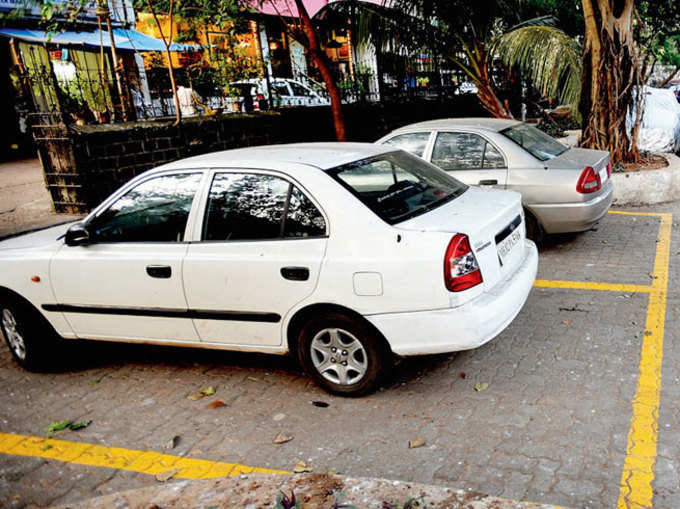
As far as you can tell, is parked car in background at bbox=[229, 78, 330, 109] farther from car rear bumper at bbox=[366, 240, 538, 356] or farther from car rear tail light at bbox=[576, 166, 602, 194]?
car rear bumper at bbox=[366, 240, 538, 356]

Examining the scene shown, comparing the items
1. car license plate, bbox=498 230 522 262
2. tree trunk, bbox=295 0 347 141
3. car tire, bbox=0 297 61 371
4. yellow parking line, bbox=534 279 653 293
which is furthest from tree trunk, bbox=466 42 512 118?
car tire, bbox=0 297 61 371

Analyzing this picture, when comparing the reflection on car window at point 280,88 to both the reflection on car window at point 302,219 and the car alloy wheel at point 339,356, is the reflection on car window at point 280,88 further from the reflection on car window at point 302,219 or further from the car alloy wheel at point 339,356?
the car alloy wheel at point 339,356

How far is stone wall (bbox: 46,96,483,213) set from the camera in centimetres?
891

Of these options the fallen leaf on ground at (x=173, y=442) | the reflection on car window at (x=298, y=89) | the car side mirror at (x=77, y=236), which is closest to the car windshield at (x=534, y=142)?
the car side mirror at (x=77, y=236)

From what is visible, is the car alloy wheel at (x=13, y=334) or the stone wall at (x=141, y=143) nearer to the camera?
the car alloy wheel at (x=13, y=334)

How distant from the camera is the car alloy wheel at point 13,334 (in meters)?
4.70

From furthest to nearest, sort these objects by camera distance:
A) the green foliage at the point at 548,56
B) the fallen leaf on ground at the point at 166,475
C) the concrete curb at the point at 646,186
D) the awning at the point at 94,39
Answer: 1. the awning at the point at 94,39
2. the green foliage at the point at 548,56
3. the concrete curb at the point at 646,186
4. the fallen leaf on ground at the point at 166,475

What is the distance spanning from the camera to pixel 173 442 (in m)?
3.62

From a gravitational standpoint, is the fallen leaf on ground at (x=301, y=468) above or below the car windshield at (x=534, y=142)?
below

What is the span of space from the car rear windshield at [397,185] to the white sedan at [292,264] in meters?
0.01

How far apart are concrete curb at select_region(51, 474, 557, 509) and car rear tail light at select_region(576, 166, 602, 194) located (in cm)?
438

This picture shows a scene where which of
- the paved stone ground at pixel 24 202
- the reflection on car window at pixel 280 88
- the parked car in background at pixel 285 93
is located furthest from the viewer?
the reflection on car window at pixel 280 88

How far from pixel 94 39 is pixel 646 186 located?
15510 mm

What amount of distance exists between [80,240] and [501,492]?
3.26 metres
